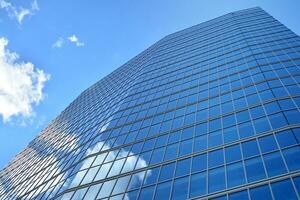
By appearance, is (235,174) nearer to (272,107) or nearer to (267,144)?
(267,144)

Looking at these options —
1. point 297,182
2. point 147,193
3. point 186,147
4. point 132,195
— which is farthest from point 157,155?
point 297,182

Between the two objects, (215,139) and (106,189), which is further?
(215,139)

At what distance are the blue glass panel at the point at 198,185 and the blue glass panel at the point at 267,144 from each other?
3434 millimetres

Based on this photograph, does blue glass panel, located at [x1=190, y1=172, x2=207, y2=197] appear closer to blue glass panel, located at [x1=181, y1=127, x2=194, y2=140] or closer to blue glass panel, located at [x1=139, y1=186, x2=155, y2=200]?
blue glass panel, located at [x1=139, y1=186, x2=155, y2=200]

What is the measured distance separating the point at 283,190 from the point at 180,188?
233 inches

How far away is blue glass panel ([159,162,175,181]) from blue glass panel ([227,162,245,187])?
371cm

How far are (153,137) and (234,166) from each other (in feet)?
32.8

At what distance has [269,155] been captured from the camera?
20234 millimetres

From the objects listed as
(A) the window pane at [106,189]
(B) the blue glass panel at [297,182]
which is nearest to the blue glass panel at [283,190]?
(B) the blue glass panel at [297,182]

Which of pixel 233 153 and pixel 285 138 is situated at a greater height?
pixel 233 153

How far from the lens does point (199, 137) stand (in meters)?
26.3

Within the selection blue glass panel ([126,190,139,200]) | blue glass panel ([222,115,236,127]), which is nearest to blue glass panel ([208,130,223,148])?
blue glass panel ([222,115,236,127])

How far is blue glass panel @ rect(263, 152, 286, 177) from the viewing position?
18562 mm

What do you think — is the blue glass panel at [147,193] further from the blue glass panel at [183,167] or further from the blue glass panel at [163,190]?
the blue glass panel at [183,167]
